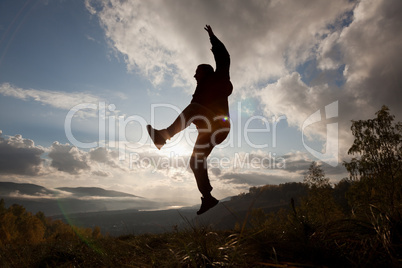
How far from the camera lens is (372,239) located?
1544mm

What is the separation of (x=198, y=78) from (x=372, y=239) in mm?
3417

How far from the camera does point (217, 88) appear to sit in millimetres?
3990

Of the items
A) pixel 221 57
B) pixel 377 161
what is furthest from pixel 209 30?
pixel 377 161

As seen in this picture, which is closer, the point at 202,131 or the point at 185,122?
the point at 185,122

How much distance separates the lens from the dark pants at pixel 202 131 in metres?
3.87

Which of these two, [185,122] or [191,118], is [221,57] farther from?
[185,122]

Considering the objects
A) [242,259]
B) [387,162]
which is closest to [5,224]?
[242,259]

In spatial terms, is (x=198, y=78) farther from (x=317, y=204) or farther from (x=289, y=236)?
(x=317, y=204)

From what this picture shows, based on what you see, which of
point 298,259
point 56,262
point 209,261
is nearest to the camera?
point 298,259

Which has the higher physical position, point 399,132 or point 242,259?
point 399,132

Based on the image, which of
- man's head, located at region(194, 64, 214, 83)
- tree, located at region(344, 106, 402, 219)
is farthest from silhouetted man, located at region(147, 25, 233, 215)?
tree, located at region(344, 106, 402, 219)

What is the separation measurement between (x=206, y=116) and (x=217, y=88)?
0.57 meters

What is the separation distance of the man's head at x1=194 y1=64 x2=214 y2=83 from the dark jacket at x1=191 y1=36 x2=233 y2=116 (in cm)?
7

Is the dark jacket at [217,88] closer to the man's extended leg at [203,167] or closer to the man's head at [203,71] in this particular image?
the man's head at [203,71]
